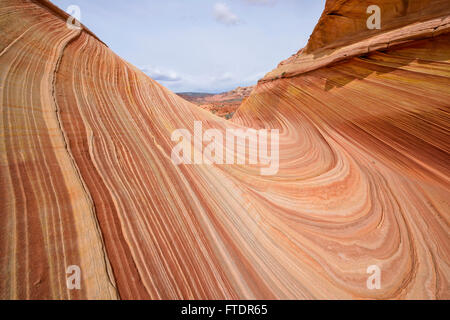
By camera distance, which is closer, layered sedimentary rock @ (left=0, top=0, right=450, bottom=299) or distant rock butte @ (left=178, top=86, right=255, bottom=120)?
layered sedimentary rock @ (left=0, top=0, right=450, bottom=299)

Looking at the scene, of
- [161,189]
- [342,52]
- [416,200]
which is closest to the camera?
[161,189]

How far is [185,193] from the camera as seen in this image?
6.13 ft

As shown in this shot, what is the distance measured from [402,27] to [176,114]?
171 inches

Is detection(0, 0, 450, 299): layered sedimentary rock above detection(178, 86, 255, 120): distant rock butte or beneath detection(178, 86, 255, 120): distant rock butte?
beneath

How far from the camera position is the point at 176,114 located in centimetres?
298

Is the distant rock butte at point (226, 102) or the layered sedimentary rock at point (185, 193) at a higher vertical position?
the distant rock butte at point (226, 102)

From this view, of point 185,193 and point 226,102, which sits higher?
point 226,102

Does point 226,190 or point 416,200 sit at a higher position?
point 226,190

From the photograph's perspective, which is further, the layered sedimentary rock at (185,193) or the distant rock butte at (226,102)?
the distant rock butte at (226,102)

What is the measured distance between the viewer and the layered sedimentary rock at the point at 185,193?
1270mm

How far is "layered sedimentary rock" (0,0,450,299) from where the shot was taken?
4.17ft
